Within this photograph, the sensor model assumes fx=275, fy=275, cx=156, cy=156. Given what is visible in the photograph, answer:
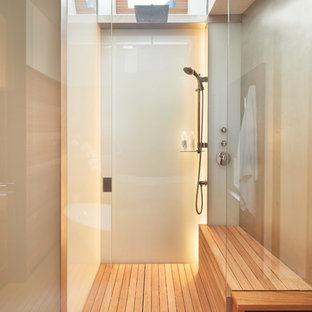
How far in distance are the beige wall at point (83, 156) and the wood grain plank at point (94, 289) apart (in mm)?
31

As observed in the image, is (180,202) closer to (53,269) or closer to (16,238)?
(53,269)

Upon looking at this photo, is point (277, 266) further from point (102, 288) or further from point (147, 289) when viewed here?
point (102, 288)

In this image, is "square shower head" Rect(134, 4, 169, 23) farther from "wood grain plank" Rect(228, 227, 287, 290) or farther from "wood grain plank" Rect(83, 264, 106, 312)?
"wood grain plank" Rect(83, 264, 106, 312)

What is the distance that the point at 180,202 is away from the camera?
233 centimetres

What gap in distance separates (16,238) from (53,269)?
32 cm

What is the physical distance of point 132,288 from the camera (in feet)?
6.44

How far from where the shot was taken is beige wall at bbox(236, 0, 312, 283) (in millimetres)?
1502

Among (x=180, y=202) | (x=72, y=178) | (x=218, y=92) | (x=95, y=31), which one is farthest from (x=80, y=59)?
(x=180, y=202)

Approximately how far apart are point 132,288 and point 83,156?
102 centimetres

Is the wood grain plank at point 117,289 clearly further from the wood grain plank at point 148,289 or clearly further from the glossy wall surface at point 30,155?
the glossy wall surface at point 30,155

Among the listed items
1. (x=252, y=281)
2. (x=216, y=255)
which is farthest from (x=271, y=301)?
(x=216, y=255)

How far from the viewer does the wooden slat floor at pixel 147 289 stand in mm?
1771

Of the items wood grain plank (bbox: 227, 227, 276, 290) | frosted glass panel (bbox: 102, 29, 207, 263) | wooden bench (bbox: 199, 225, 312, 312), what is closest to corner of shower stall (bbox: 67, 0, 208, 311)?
frosted glass panel (bbox: 102, 29, 207, 263)

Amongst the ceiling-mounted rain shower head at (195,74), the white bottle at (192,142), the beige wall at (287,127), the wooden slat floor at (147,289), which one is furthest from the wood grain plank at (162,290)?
the ceiling-mounted rain shower head at (195,74)
